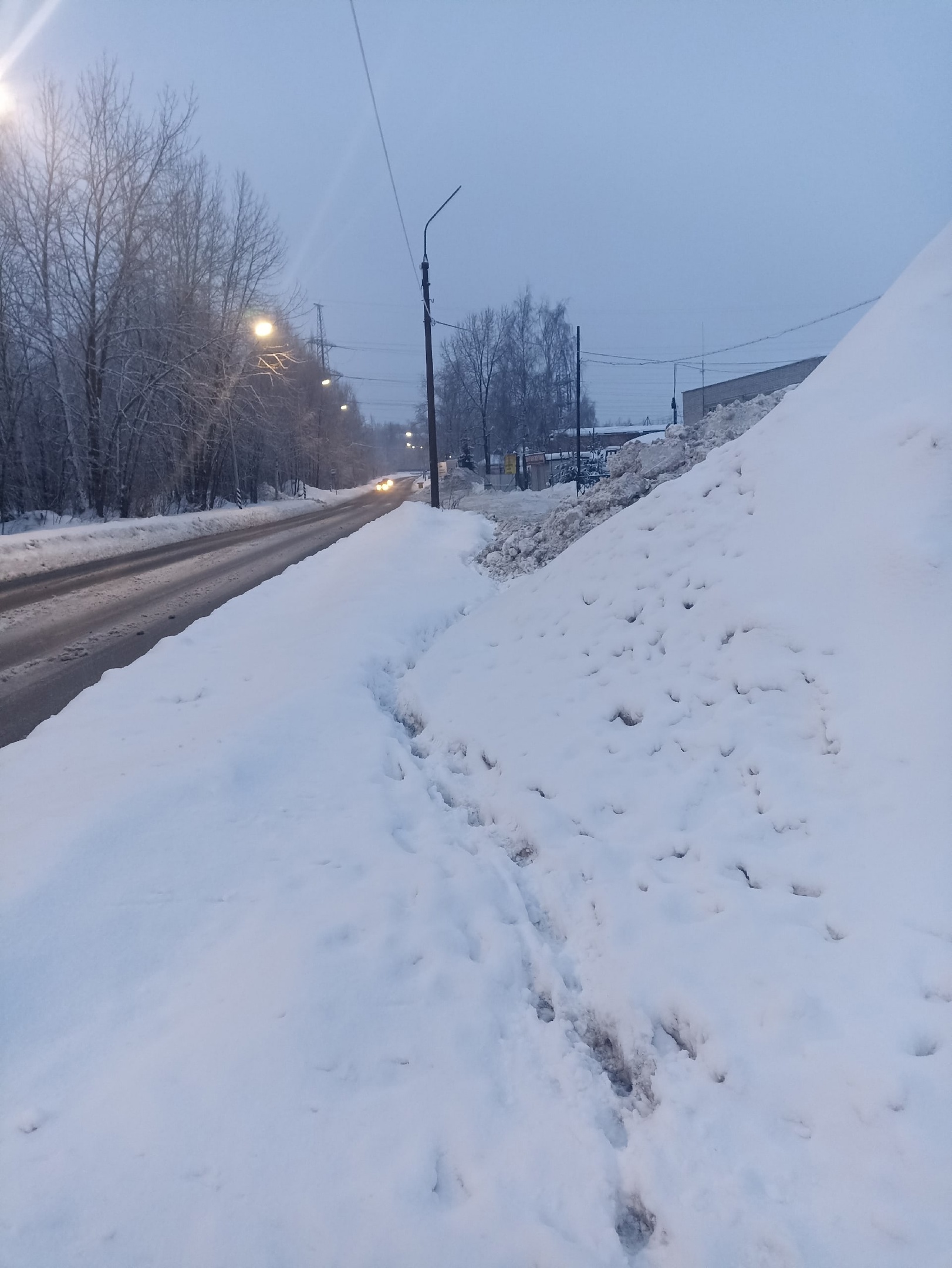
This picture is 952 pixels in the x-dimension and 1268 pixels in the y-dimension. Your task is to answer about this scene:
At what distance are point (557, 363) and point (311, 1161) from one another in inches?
2828

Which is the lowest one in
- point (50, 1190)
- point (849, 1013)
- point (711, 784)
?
point (50, 1190)

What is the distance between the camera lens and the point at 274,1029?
2.67 metres

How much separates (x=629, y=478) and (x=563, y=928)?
9.56 m

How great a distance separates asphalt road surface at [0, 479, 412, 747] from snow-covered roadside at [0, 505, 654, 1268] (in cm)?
190

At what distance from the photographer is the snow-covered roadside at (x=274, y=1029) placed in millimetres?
2084

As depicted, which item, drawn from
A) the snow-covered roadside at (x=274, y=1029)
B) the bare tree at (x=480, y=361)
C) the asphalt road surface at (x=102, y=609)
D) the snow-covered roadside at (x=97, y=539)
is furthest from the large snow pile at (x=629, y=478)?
the bare tree at (x=480, y=361)

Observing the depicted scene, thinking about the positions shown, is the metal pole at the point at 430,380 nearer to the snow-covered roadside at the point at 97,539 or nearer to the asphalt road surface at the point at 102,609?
the asphalt road surface at the point at 102,609

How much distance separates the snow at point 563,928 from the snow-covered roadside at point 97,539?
11.1m

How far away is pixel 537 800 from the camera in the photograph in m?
4.29

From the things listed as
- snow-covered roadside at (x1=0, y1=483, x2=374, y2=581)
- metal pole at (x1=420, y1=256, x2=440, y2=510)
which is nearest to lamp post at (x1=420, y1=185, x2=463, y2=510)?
metal pole at (x1=420, y1=256, x2=440, y2=510)

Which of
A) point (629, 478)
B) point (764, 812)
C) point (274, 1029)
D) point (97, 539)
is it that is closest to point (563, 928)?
point (764, 812)

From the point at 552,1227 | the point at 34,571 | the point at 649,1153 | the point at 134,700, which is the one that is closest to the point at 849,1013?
the point at 649,1153

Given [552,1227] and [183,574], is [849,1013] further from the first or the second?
[183,574]

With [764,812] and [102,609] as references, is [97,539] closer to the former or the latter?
[102,609]
